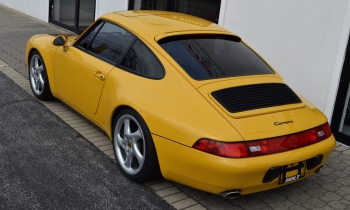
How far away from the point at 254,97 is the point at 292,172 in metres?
0.75

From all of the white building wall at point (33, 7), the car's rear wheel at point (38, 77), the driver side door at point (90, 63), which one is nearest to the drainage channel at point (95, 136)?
the car's rear wheel at point (38, 77)

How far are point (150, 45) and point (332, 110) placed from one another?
9.58 ft

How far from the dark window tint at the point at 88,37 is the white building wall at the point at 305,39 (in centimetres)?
287

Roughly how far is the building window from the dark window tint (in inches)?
135

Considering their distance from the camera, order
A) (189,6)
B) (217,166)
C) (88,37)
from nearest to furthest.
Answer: (217,166), (88,37), (189,6)

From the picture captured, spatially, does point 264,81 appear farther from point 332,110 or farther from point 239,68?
point 332,110

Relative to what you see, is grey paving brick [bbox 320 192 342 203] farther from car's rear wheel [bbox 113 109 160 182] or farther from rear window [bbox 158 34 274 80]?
car's rear wheel [bbox 113 109 160 182]

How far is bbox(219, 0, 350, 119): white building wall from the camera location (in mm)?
6262

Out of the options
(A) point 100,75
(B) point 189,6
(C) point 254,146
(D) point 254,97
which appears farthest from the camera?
(B) point 189,6

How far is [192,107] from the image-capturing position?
4.09 m

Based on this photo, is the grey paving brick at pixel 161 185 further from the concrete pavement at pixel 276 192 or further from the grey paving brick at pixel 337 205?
the grey paving brick at pixel 337 205

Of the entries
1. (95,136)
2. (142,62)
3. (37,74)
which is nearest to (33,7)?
(37,74)

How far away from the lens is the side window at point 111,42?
197 inches

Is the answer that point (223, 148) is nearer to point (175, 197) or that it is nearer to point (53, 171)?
point (175, 197)
